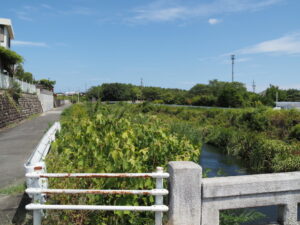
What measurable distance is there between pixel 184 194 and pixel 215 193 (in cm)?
35

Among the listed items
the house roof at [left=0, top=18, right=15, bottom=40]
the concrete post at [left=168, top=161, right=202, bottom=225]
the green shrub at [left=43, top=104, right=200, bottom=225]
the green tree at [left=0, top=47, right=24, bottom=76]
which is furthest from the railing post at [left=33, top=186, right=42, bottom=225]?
the house roof at [left=0, top=18, right=15, bottom=40]

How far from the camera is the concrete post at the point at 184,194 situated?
2777 mm

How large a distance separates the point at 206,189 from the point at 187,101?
168 ft

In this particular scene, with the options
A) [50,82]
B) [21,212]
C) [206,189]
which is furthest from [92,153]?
[50,82]

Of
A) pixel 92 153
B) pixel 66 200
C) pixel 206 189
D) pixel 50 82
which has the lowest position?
pixel 66 200

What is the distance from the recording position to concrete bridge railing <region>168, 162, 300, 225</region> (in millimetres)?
2789

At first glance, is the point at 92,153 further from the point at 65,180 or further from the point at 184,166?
the point at 184,166

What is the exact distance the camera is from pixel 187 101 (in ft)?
175

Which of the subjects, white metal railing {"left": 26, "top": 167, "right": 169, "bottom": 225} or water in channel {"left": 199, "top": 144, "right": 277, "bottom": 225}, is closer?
white metal railing {"left": 26, "top": 167, "right": 169, "bottom": 225}

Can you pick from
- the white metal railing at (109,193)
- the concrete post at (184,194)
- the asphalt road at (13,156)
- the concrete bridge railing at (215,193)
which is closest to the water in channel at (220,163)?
the asphalt road at (13,156)

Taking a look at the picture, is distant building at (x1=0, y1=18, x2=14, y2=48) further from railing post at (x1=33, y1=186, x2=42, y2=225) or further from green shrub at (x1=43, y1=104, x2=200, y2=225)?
railing post at (x1=33, y1=186, x2=42, y2=225)

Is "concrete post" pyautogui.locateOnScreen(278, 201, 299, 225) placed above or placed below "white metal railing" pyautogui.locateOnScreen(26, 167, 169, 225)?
below

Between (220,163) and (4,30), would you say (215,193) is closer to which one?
(220,163)

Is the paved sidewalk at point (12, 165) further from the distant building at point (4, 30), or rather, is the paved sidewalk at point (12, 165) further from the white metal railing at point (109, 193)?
the distant building at point (4, 30)
